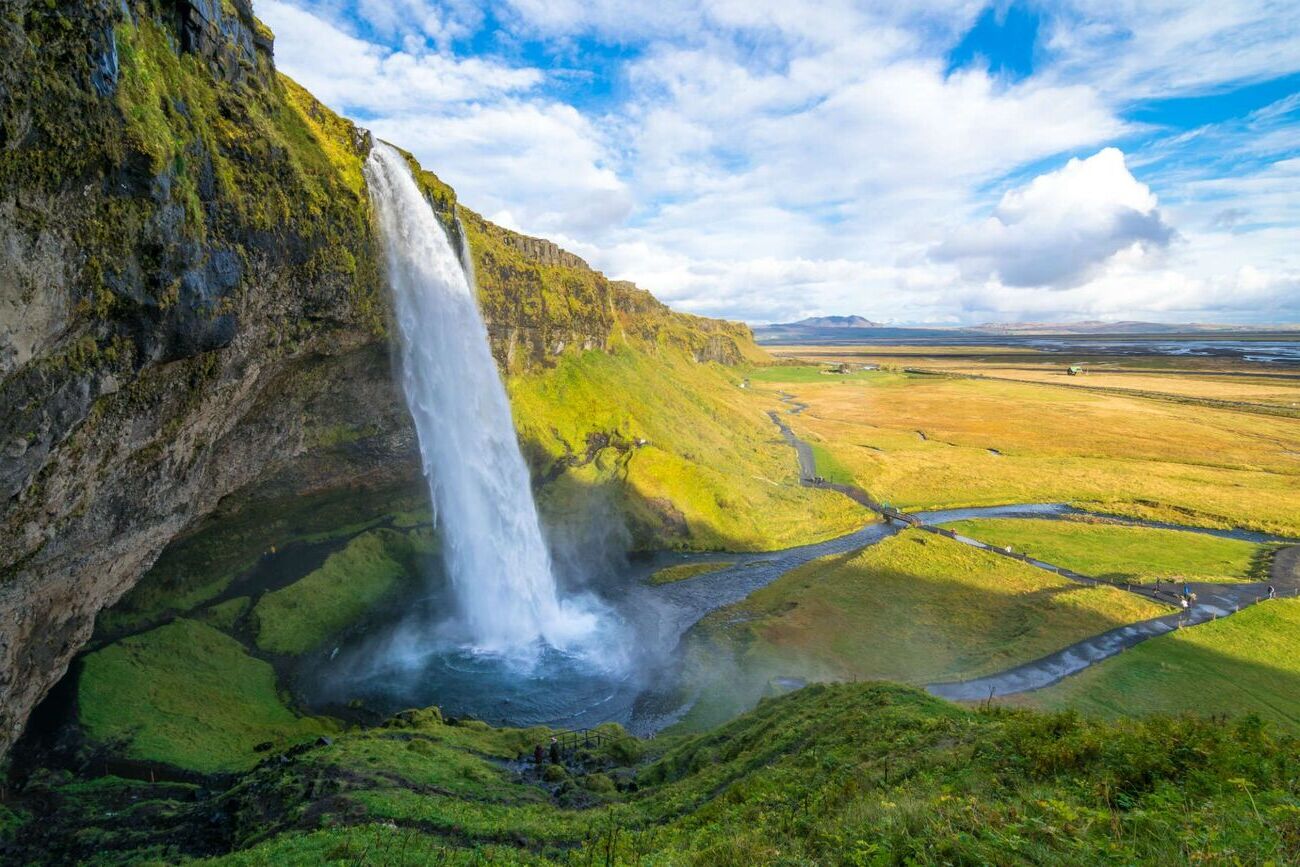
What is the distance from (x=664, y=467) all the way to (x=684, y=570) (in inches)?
516

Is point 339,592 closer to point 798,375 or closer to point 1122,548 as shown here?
point 1122,548

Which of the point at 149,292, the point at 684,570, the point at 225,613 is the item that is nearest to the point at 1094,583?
the point at 684,570

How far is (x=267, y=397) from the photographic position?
99.2ft

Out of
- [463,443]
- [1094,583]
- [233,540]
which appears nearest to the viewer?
[233,540]

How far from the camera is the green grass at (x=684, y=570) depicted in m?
45.3

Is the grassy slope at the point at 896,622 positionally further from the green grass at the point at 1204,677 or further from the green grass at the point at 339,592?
the green grass at the point at 339,592

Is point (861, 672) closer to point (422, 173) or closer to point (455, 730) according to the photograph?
point (455, 730)

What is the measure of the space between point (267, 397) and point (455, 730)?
62.2 feet

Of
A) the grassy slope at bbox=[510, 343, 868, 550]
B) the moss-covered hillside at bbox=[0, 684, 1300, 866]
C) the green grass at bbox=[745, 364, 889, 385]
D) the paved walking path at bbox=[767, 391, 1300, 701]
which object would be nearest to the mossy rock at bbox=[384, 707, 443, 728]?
the moss-covered hillside at bbox=[0, 684, 1300, 866]

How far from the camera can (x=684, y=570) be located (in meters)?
46.7

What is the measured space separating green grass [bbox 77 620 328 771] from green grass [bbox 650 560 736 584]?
24199mm

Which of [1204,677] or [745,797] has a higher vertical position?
[745,797]

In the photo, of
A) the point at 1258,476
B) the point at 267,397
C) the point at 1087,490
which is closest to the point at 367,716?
the point at 267,397

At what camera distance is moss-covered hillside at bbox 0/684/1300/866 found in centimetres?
851
